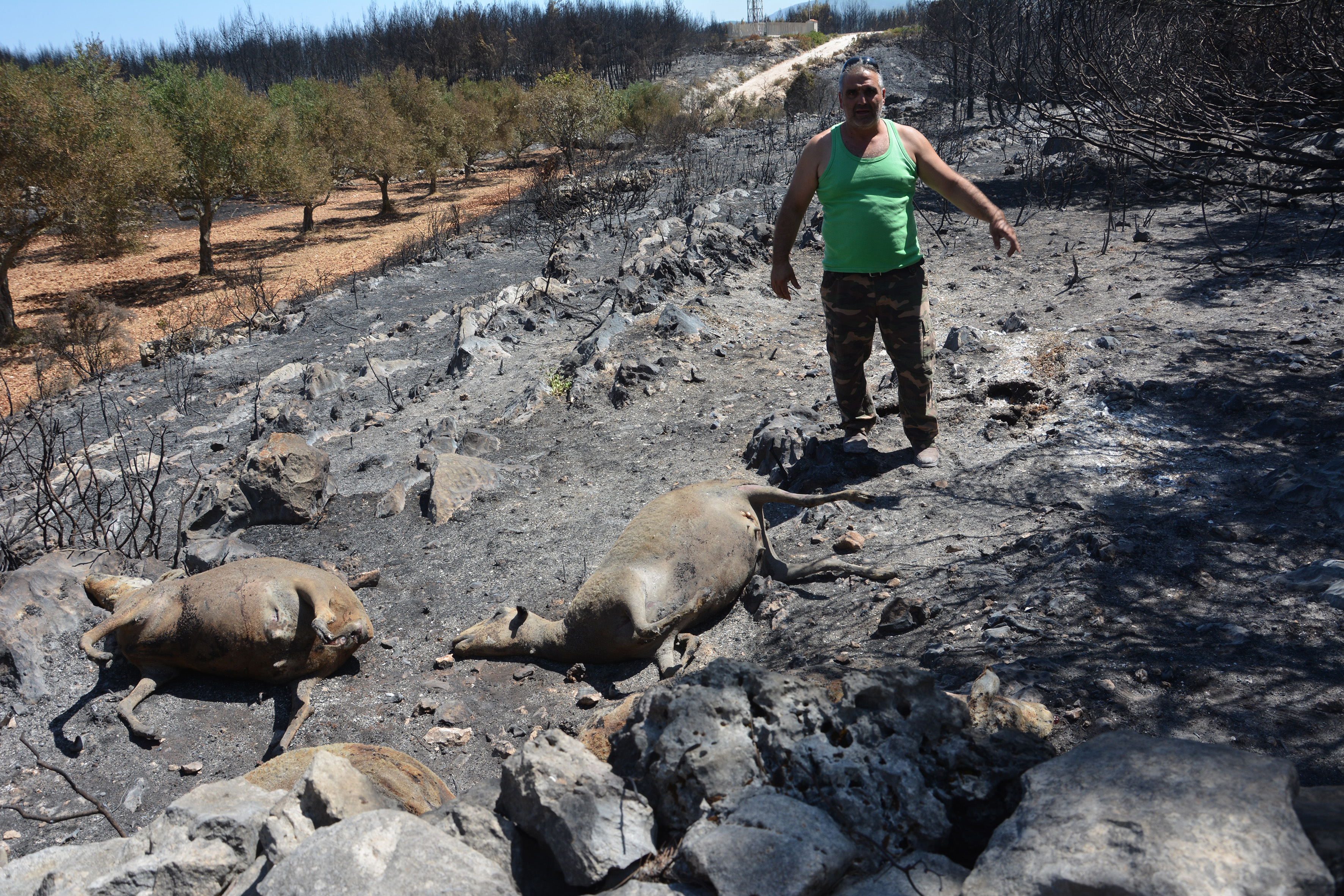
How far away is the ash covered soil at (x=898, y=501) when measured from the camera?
8.02 ft

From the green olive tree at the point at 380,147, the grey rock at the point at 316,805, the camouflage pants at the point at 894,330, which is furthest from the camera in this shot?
the green olive tree at the point at 380,147

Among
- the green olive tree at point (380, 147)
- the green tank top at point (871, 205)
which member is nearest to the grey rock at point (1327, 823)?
the green tank top at point (871, 205)

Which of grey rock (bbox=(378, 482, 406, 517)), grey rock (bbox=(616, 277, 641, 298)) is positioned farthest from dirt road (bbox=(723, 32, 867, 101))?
grey rock (bbox=(378, 482, 406, 517))

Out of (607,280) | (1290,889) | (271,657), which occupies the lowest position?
(271,657)

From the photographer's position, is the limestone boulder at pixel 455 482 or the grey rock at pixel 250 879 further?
the limestone boulder at pixel 455 482

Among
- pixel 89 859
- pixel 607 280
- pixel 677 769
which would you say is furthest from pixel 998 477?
pixel 607 280

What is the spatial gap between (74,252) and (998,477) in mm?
24940

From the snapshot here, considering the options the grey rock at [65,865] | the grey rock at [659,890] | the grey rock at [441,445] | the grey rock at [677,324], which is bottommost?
the grey rock at [65,865]

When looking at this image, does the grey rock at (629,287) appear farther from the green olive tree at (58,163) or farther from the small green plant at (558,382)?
the green olive tree at (58,163)

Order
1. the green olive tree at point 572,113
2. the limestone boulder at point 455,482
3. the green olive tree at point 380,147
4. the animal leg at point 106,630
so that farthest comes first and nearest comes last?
1. the green olive tree at point 572,113
2. the green olive tree at point 380,147
3. the limestone boulder at point 455,482
4. the animal leg at point 106,630

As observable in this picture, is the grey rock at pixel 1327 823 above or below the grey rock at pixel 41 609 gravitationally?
above

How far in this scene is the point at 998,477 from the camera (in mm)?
3709

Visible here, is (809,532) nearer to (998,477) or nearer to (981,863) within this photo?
(998,477)

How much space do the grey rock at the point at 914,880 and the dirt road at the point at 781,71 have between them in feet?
118
